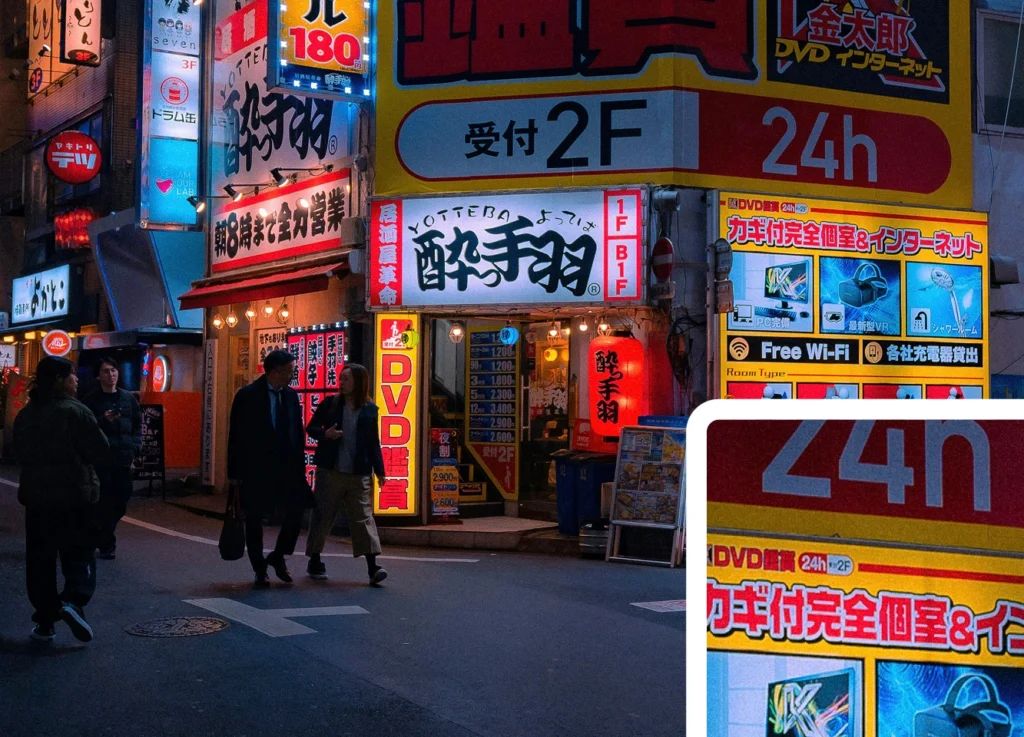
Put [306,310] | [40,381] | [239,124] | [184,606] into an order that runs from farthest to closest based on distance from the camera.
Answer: [239,124], [306,310], [184,606], [40,381]

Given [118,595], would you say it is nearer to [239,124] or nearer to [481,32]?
[481,32]

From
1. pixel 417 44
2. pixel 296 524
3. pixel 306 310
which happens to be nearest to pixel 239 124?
pixel 306 310

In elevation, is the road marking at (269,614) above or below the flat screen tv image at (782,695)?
below

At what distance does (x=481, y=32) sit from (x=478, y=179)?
187 cm

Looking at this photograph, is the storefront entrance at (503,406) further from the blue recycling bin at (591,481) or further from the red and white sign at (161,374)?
the red and white sign at (161,374)

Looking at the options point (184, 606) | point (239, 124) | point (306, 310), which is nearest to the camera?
point (184, 606)

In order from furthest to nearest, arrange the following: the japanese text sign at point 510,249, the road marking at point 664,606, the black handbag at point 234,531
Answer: the japanese text sign at point 510,249 < the black handbag at point 234,531 < the road marking at point 664,606

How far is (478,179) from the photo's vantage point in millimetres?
13750

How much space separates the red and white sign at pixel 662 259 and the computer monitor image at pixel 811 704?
10.4 meters

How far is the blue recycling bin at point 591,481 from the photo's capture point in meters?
13.0

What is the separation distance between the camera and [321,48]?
1370 centimetres

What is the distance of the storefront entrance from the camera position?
49.6 feet

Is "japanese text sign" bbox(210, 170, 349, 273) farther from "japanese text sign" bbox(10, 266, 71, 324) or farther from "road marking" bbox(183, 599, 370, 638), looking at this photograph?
"japanese text sign" bbox(10, 266, 71, 324)

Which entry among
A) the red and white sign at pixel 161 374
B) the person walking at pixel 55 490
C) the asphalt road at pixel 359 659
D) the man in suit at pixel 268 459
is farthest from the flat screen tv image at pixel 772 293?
the red and white sign at pixel 161 374
